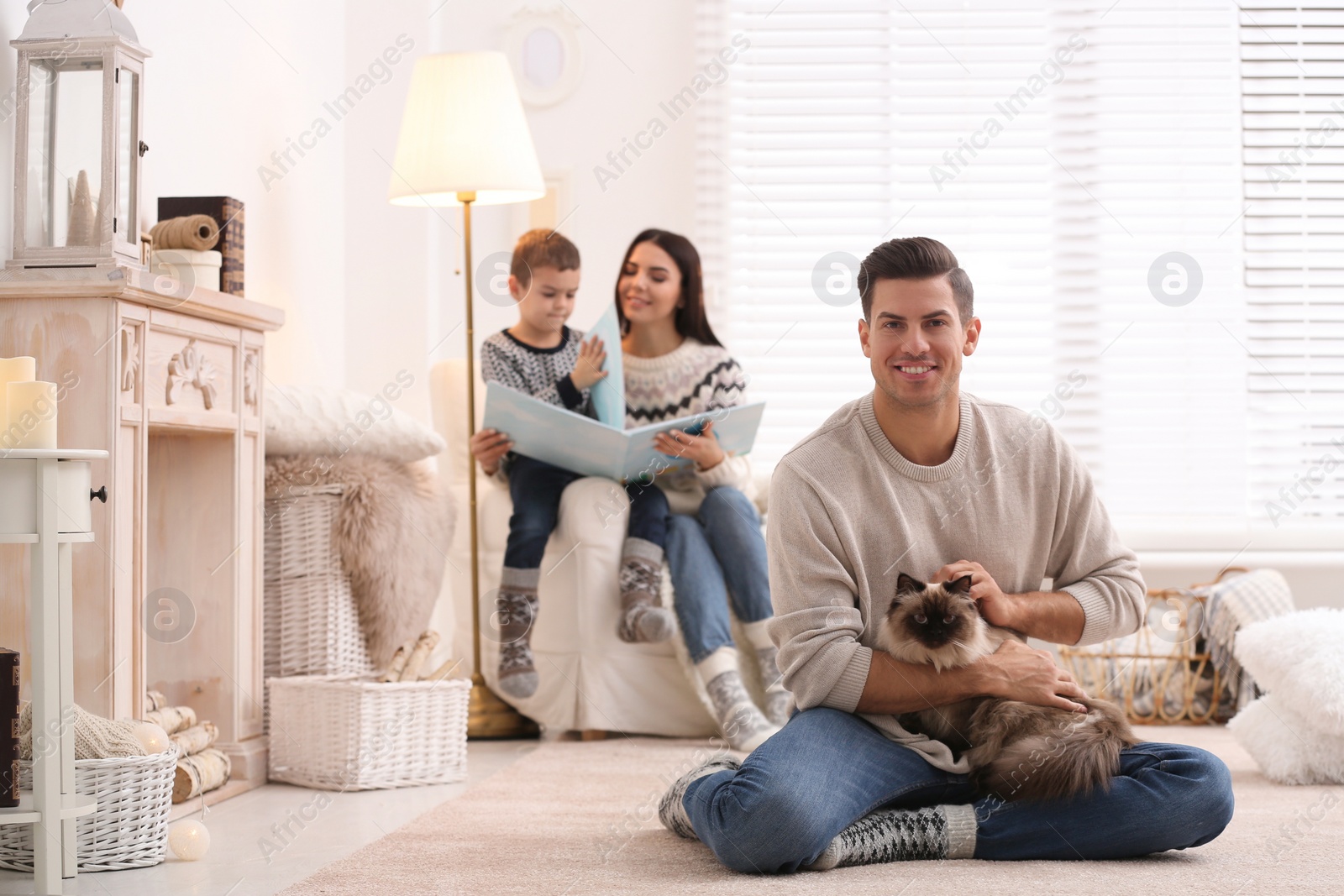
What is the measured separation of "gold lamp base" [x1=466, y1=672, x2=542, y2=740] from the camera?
9.84 ft

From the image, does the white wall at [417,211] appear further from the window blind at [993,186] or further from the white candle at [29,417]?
the white candle at [29,417]

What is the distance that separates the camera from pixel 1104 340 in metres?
3.87

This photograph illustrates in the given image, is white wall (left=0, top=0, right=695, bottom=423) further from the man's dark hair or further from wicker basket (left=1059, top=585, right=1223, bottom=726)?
the man's dark hair

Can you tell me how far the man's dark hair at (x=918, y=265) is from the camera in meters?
1.74

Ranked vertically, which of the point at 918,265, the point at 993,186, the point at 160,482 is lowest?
the point at 160,482

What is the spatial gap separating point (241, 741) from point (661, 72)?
8.06ft

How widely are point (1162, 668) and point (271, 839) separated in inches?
85.2

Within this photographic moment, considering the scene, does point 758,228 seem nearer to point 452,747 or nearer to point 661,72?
point 661,72

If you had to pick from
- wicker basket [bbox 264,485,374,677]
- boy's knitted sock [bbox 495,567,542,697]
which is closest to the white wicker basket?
wicker basket [bbox 264,485,374,677]

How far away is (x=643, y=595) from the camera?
279 cm

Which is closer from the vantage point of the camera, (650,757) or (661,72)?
(650,757)

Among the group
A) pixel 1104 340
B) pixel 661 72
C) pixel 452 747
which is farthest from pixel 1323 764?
pixel 661 72

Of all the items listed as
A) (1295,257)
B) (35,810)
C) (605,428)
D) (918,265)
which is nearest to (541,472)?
(605,428)

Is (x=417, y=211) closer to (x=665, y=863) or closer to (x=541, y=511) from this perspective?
(x=541, y=511)
